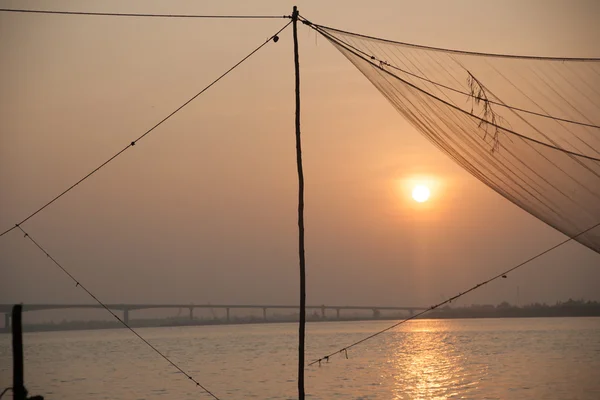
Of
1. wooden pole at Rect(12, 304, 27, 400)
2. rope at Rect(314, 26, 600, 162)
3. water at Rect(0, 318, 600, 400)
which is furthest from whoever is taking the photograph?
water at Rect(0, 318, 600, 400)

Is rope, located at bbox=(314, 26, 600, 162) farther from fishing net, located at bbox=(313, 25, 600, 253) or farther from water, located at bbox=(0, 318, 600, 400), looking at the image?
water, located at bbox=(0, 318, 600, 400)

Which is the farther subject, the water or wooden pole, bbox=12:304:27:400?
the water

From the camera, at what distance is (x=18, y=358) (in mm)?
12820

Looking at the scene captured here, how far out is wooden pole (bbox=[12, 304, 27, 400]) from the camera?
12570mm

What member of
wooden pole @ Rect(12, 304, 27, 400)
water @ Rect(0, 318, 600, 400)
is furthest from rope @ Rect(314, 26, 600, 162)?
water @ Rect(0, 318, 600, 400)

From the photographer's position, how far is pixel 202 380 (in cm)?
3438

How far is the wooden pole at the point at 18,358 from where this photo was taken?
41.2 ft

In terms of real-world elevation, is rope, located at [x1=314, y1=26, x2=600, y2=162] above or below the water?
above

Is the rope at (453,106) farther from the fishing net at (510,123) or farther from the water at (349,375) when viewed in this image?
the water at (349,375)

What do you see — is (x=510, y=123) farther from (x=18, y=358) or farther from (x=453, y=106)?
(x=18, y=358)

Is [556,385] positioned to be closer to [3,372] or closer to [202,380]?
[202,380]

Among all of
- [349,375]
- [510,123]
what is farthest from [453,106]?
[349,375]

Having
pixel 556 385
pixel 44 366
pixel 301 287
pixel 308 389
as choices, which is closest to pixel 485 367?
pixel 556 385

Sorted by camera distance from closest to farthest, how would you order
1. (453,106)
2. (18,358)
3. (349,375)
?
(453,106) → (18,358) → (349,375)
